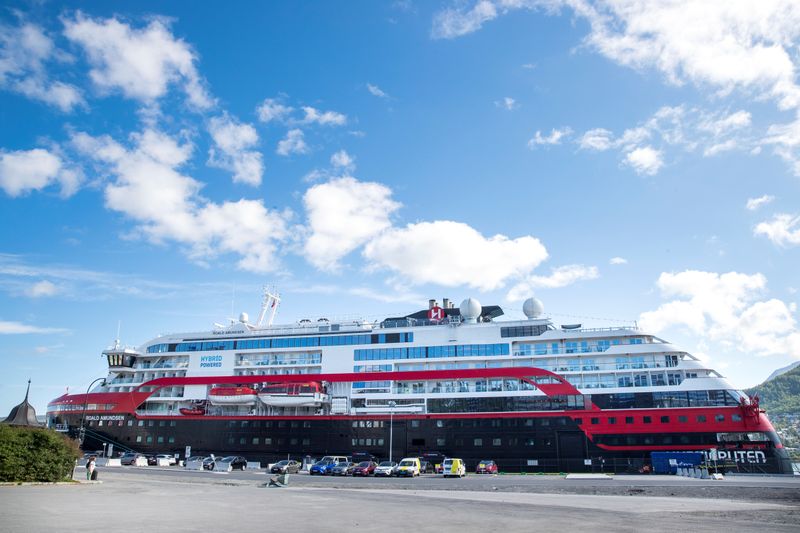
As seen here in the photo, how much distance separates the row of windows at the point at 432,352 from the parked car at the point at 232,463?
15.2m

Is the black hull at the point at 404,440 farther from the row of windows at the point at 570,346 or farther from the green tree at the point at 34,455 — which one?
the green tree at the point at 34,455

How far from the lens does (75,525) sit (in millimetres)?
14109

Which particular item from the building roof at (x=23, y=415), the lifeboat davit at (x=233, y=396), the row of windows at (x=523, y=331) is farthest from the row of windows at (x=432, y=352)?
the building roof at (x=23, y=415)

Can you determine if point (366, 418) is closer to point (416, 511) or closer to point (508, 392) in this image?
point (508, 392)

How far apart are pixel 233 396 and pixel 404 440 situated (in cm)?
1965

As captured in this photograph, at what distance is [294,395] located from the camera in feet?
183

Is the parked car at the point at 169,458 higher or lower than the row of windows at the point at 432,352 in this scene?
lower

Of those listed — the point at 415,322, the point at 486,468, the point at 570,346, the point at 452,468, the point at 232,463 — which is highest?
the point at 415,322

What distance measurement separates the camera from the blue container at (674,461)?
1703 inches

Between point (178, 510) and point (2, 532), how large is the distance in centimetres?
631

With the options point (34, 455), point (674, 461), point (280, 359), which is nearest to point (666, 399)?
point (674, 461)

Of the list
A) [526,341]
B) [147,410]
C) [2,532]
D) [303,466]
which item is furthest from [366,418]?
[2,532]

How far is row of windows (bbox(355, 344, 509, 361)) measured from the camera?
175 ft

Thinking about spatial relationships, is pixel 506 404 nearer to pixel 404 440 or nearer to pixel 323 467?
pixel 404 440
